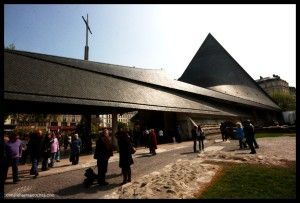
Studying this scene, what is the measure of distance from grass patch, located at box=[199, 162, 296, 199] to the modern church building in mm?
10493

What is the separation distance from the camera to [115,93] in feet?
65.4

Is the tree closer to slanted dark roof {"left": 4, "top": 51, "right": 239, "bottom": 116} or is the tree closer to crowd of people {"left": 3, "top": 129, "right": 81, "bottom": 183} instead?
slanted dark roof {"left": 4, "top": 51, "right": 239, "bottom": 116}

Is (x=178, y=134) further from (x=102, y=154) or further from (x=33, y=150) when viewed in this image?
(x=102, y=154)

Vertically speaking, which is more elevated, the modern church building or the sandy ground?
the modern church building

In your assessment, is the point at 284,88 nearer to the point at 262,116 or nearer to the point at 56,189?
the point at 262,116

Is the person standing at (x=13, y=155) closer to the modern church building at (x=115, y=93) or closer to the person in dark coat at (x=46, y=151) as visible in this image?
the person in dark coat at (x=46, y=151)

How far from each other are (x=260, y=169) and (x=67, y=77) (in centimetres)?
1394

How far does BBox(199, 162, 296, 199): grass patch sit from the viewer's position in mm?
6730

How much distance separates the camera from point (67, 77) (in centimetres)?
1831

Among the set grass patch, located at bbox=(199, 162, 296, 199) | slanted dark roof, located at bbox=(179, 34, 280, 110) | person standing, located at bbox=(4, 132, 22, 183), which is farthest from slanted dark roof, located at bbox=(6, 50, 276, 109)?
grass patch, located at bbox=(199, 162, 296, 199)

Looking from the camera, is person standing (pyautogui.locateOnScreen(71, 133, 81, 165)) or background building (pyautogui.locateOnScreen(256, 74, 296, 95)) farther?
background building (pyautogui.locateOnScreen(256, 74, 296, 95))

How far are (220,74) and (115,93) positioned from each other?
31202 mm

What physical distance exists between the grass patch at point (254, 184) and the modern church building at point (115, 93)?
10493 mm

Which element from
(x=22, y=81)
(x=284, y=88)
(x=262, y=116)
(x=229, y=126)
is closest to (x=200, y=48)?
(x=262, y=116)
